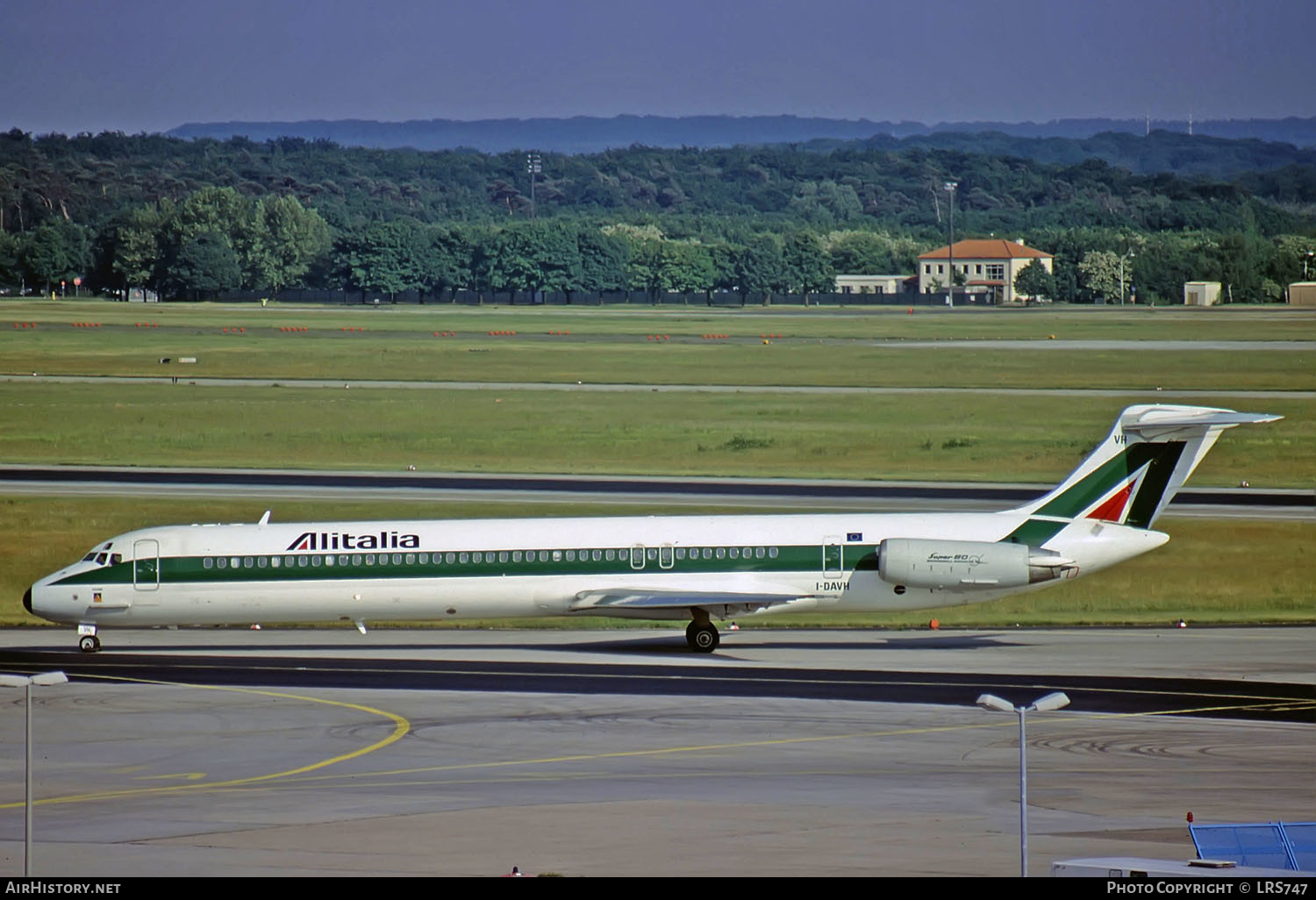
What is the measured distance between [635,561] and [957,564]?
8.13 m

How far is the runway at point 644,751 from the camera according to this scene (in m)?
24.4

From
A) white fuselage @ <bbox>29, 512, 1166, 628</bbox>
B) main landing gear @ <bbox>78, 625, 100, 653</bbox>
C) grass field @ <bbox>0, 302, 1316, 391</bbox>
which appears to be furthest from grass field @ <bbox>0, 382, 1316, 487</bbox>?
main landing gear @ <bbox>78, 625, 100, 653</bbox>

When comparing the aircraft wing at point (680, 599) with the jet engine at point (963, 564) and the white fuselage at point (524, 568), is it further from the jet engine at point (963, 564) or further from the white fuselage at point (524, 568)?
the jet engine at point (963, 564)

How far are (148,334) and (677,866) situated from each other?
135 m

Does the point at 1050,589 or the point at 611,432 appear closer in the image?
the point at 1050,589

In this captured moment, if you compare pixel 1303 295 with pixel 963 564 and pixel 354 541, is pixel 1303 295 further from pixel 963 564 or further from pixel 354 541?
pixel 354 541

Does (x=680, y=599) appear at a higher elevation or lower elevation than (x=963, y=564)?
lower

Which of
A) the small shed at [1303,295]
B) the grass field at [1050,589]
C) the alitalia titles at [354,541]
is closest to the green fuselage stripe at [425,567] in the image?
the alitalia titles at [354,541]

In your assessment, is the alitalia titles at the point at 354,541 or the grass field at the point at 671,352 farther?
the grass field at the point at 671,352

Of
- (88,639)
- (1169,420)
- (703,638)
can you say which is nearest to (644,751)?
(703,638)

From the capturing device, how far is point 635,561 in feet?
142

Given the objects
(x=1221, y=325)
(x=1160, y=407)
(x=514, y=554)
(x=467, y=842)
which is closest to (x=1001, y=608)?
(x=1160, y=407)

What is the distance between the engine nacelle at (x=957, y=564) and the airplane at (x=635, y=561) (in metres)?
0.09

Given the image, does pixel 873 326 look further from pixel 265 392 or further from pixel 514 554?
pixel 514 554
